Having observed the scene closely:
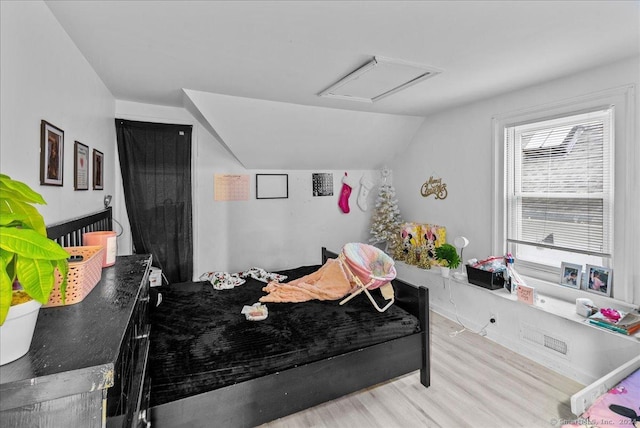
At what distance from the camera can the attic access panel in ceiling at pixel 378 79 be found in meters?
2.44

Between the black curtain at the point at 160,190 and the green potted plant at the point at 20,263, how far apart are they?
296cm

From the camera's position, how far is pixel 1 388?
2.19 ft

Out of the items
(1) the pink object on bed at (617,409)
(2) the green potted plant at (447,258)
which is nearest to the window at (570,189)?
(2) the green potted plant at (447,258)

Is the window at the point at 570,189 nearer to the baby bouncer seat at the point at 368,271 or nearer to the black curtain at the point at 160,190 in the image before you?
the baby bouncer seat at the point at 368,271

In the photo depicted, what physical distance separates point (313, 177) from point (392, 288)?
2403 mm

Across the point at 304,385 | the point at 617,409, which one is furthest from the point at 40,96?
the point at 617,409

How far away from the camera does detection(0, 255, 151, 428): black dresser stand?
710mm

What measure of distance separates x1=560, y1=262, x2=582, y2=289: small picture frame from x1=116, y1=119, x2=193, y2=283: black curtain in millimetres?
3892

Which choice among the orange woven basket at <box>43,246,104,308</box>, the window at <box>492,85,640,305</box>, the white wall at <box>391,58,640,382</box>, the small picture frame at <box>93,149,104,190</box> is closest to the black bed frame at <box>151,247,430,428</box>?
the orange woven basket at <box>43,246,104,308</box>

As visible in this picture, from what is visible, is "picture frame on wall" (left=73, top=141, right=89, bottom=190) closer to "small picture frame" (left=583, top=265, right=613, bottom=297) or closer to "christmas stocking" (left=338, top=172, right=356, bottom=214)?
"christmas stocking" (left=338, top=172, right=356, bottom=214)

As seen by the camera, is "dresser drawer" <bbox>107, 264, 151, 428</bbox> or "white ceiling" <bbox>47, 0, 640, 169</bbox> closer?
"dresser drawer" <bbox>107, 264, 151, 428</bbox>

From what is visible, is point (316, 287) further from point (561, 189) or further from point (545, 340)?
point (561, 189)

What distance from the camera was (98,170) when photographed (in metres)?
2.63

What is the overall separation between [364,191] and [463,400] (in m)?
3.29
